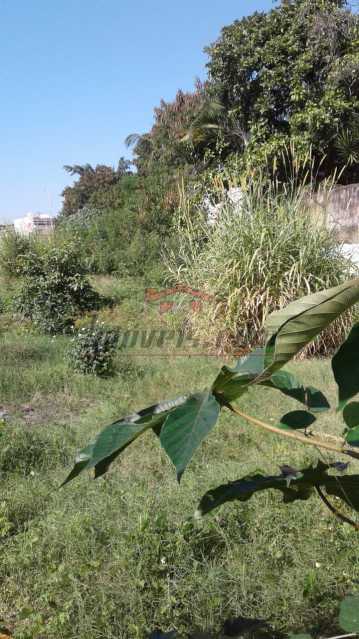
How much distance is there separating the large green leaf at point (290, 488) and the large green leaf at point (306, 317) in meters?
0.28

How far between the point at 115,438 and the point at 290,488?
0.40 m

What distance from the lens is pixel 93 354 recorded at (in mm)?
4828

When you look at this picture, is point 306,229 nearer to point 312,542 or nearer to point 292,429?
point 312,542

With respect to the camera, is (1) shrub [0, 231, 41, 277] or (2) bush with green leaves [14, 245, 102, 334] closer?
(2) bush with green leaves [14, 245, 102, 334]

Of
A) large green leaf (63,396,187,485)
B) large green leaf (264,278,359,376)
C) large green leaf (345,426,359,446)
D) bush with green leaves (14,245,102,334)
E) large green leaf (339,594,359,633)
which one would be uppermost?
large green leaf (264,278,359,376)

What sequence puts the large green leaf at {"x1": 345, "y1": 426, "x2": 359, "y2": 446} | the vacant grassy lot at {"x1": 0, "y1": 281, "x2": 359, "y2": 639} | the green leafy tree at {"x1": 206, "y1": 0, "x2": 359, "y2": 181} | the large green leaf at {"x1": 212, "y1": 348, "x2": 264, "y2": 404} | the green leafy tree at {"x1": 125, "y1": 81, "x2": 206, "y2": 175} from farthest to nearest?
the green leafy tree at {"x1": 125, "y1": 81, "x2": 206, "y2": 175}
the green leafy tree at {"x1": 206, "y1": 0, "x2": 359, "y2": 181}
the vacant grassy lot at {"x1": 0, "y1": 281, "x2": 359, "y2": 639}
the large green leaf at {"x1": 345, "y1": 426, "x2": 359, "y2": 446}
the large green leaf at {"x1": 212, "y1": 348, "x2": 264, "y2": 404}

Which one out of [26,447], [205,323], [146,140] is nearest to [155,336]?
[205,323]

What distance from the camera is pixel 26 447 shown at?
3082mm

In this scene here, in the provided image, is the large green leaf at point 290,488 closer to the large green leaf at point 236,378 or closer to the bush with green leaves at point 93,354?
Answer: the large green leaf at point 236,378

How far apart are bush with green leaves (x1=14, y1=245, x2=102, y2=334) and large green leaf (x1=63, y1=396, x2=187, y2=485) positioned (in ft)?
22.8

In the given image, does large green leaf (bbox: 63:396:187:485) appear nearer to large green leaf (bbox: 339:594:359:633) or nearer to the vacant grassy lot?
large green leaf (bbox: 339:594:359:633)

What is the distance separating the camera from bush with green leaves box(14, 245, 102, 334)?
7500 millimetres

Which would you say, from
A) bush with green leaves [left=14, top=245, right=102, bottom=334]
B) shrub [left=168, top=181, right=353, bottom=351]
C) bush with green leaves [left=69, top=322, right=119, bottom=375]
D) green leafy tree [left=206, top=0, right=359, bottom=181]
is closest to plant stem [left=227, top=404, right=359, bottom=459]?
bush with green leaves [left=69, top=322, right=119, bottom=375]

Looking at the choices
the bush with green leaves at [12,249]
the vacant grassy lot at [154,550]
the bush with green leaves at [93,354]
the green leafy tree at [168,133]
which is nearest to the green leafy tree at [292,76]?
the green leafy tree at [168,133]
